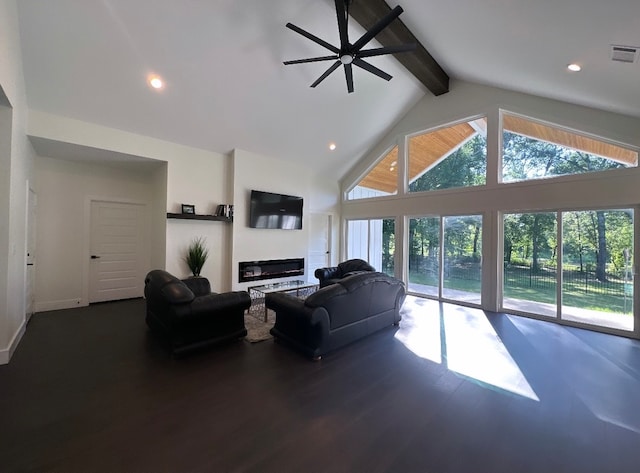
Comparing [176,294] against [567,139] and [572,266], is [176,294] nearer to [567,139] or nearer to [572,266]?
[572,266]

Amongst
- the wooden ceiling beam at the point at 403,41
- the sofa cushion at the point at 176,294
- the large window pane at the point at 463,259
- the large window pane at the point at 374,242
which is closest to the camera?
the sofa cushion at the point at 176,294

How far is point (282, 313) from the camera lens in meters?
3.36

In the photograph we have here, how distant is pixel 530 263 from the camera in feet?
16.2

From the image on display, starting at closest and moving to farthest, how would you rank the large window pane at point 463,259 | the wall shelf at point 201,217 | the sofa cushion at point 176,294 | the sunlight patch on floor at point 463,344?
the sunlight patch on floor at point 463,344, the sofa cushion at point 176,294, the wall shelf at point 201,217, the large window pane at point 463,259

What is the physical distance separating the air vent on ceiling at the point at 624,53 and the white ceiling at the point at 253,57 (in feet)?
0.26

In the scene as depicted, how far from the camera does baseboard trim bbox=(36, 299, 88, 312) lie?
470cm

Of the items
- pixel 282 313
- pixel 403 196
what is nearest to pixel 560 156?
pixel 403 196

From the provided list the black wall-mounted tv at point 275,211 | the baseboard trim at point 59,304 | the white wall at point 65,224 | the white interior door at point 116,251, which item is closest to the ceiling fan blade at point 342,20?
the black wall-mounted tv at point 275,211

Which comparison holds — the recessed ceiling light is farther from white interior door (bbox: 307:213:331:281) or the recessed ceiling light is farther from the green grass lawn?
the green grass lawn

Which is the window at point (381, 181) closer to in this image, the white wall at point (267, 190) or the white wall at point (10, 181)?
the white wall at point (267, 190)

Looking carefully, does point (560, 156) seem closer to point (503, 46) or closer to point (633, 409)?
point (503, 46)

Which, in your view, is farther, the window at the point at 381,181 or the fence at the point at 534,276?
the window at the point at 381,181

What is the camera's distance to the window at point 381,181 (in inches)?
280

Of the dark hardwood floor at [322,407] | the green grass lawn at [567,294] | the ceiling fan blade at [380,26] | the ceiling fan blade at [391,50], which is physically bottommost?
the dark hardwood floor at [322,407]
